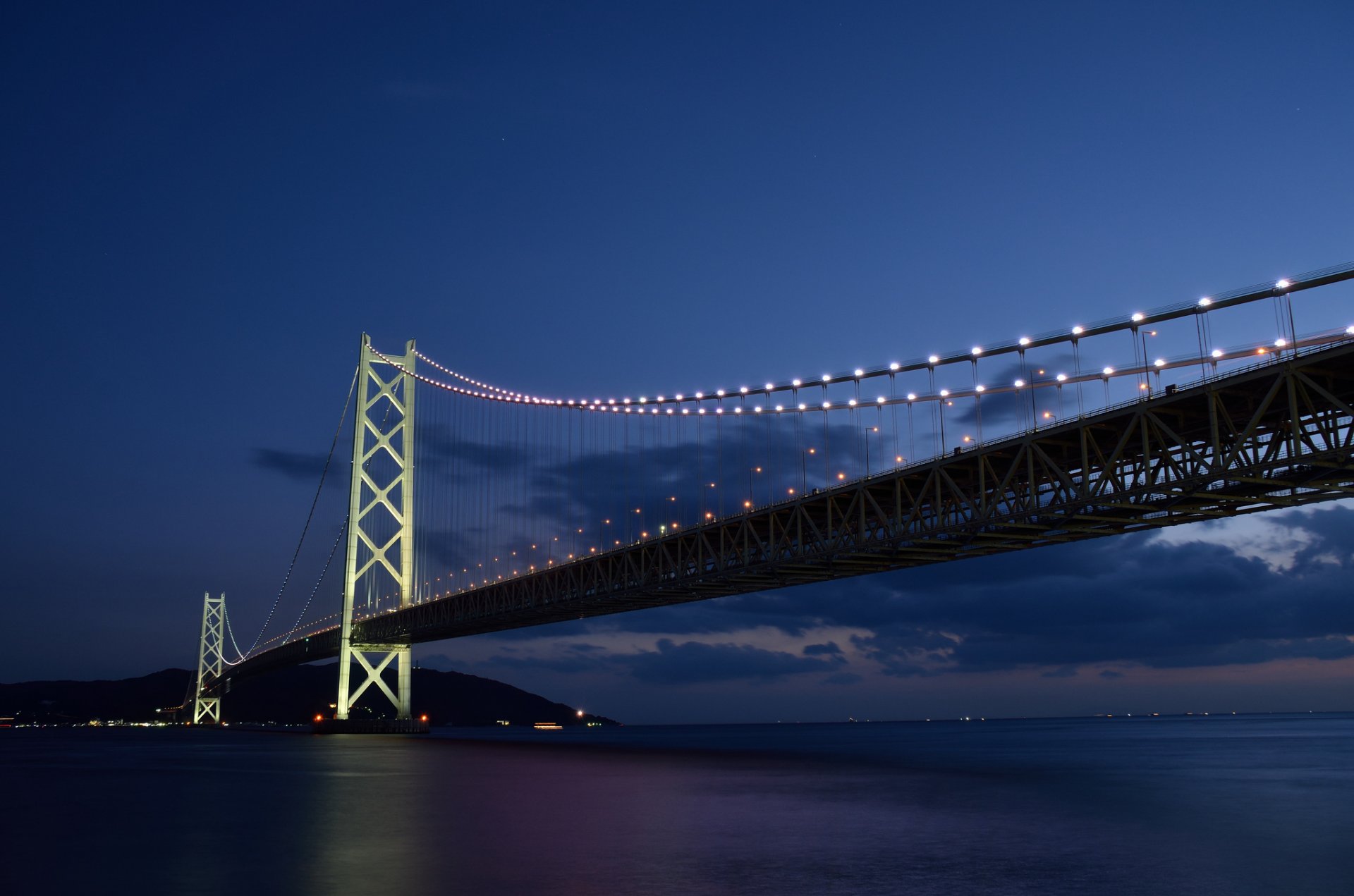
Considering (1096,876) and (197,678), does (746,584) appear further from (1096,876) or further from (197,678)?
(197,678)

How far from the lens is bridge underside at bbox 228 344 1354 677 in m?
27.8

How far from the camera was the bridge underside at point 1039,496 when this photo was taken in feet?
91.1

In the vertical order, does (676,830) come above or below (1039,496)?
below

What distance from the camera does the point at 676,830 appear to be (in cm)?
1962

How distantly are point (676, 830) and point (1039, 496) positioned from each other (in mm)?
19939

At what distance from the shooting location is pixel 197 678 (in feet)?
465

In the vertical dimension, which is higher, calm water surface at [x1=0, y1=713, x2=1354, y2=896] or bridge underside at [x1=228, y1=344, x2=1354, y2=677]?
bridge underside at [x1=228, y1=344, x2=1354, y2=677]

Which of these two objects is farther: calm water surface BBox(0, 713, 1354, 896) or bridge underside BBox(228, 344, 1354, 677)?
bridge underside BBox(228, 344, 1354, 677)

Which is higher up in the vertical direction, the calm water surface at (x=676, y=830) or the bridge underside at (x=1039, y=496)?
the bridge underside at (x=1039, y=496)

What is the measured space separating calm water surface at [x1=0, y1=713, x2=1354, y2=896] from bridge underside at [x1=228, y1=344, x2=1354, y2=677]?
7709mm

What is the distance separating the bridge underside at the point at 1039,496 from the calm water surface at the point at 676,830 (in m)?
7.71

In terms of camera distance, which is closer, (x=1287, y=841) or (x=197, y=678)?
(x=1287, y=841)

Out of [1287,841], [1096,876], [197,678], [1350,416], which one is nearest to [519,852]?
[1096,876]

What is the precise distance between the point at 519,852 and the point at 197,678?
139625mm
